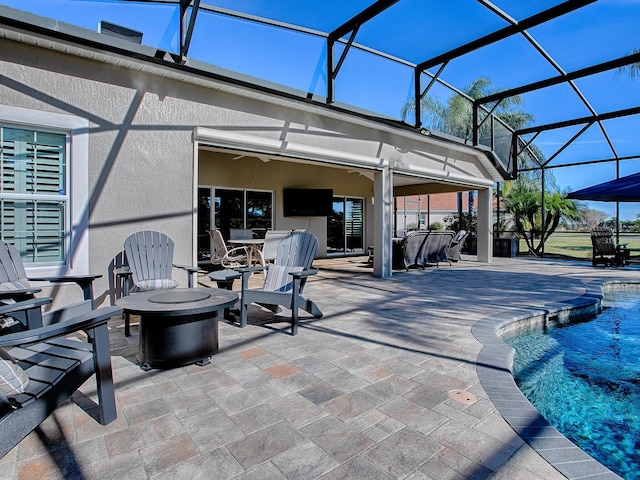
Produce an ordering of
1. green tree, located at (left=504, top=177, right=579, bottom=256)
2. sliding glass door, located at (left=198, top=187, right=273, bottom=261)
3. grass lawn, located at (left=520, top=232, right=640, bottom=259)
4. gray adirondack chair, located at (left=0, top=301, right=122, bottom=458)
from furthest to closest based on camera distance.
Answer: grass lawn, located at (left=520, top=232, right=640, bottom=259)
green tree, located at (left=504, top=177, right=579, bottom=256)
sliding glass door, located at (left=198, top=187, right=273, bottom=261)
gray adirondack chair, located at (left=0, top=301, right=122, bottom=458)

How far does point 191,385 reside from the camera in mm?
2688

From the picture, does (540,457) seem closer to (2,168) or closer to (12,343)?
(12,343)

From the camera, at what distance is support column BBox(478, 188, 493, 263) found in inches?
456

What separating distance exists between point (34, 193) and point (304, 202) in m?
8.08

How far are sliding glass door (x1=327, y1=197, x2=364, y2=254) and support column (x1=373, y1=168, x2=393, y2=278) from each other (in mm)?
4893

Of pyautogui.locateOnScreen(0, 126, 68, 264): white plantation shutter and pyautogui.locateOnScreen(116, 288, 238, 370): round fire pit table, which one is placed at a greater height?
pyautogui.locateOnScreen(0, 126, 68, 264): white plantation shutter

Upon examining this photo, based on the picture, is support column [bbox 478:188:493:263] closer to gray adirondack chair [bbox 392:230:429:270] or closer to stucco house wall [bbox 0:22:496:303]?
gray adirondack chair [bbox 392:230:429:270]

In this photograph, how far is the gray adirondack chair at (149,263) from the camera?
4.32m

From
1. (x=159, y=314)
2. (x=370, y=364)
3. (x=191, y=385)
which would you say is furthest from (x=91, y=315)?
(x=370, y=364)

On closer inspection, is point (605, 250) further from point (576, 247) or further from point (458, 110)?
point (576, 247)

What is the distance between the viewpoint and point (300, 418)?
223cm

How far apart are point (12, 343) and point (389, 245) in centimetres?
752

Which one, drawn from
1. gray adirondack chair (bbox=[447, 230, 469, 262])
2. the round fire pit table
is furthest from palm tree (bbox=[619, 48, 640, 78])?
the round fire pit table

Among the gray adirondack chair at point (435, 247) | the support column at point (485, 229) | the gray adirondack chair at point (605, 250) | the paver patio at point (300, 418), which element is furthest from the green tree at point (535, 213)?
the paver patio at point (300, 418)
